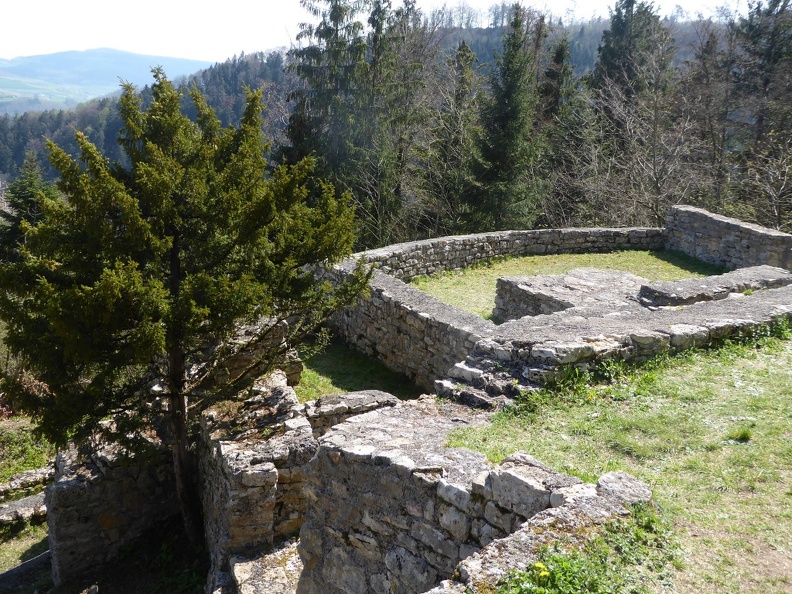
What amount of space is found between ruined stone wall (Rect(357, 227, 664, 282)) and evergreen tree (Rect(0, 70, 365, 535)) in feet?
17.4

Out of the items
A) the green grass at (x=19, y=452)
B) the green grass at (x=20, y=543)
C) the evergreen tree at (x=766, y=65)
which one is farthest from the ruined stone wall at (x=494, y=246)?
the evergreen tree at (x=766, y=65)

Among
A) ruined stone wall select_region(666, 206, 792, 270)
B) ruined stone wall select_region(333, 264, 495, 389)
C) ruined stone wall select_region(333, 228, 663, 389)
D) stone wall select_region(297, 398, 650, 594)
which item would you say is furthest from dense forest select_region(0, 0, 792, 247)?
stone wall select_region(297, 398, 650, 594)

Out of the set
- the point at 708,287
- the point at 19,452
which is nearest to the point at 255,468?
the point at 708,287

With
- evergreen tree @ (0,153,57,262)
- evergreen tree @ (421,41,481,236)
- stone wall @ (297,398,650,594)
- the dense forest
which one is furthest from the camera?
evergreen tree @ (421,41,481,236)

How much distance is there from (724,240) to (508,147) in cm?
1068

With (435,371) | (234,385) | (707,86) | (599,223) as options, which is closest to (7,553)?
(234,385)

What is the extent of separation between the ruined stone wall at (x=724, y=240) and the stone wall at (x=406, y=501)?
33.2 ft

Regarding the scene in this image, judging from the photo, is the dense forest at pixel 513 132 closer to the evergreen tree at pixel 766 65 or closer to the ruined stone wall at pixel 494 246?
the evergreen tree at pixel 766 65

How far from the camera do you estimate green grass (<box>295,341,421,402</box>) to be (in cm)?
985

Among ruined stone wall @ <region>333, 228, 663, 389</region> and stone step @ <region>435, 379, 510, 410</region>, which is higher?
stone step @ <region>435, 379, 510, 410</region>

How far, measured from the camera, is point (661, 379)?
5.86 meters

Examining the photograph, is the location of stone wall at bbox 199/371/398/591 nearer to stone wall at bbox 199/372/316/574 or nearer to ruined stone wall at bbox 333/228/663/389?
stone wall at bbox 199/372/316/574

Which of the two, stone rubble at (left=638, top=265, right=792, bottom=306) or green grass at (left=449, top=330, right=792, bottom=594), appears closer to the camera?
green grass at (left=449, top=330, right=792, bottom=594)

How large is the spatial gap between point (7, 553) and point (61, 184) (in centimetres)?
606
